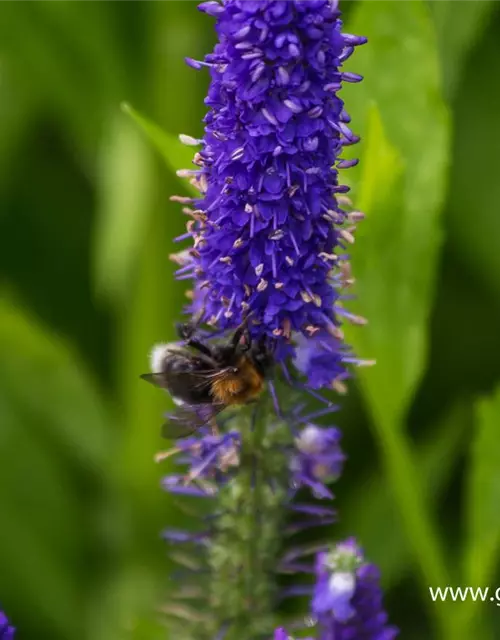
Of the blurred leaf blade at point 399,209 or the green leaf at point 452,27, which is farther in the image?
the green leaf at point 452,27

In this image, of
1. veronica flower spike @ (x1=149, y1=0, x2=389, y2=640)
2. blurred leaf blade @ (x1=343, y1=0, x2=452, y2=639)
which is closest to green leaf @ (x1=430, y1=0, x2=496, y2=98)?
blurred leaf blade @ (x1=343, y1=0, x2=452, y2=639)

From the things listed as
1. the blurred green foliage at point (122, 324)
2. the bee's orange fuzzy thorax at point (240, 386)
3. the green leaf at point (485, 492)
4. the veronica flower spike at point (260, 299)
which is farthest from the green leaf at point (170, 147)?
the green leaf at point (485, 492)

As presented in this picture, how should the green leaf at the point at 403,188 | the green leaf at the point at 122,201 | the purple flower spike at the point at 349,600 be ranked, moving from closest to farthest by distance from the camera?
1. the purple flower spike at the point at 349,600
2. the green leaf at the point at 403,188
3. the green leaf at the point at 122,201

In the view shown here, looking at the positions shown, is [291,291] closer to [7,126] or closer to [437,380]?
[437,380]

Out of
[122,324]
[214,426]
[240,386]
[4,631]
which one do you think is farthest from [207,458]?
[122,324]

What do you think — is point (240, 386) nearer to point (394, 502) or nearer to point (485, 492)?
point (485, 492)

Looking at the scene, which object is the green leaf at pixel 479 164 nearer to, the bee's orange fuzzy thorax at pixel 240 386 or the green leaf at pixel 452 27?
the green leaf at pixel 452 27

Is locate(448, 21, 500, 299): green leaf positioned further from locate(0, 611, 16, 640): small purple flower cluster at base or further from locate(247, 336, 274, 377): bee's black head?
locate(0, 611, 16, 640): small purple flower cluster at base
